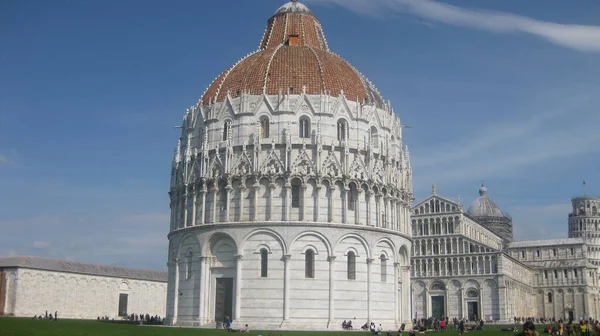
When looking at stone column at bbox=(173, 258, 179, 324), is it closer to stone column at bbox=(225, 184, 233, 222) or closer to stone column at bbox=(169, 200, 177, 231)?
stone column at bbox=(169, 200, 177, 231)

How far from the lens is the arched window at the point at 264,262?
48938 millimetres

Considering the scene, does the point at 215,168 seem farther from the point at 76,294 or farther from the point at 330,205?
the point at 76,294

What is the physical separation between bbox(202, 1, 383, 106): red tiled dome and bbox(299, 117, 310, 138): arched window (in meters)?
2.56

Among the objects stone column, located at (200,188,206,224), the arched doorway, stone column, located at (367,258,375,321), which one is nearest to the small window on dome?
stone column, located at (200,188,206,224)

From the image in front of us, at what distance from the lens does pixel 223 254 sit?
166ft

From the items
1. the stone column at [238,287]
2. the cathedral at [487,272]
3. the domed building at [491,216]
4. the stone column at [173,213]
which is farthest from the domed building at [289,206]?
the domed building at [491,216]

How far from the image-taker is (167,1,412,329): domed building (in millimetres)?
48812

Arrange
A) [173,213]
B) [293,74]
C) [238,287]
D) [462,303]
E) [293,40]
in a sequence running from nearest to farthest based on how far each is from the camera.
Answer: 1. [238,287]
2. [293,74]
3. [173,213]
4. [293,40]
5. [462,303]

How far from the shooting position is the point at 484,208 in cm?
12738

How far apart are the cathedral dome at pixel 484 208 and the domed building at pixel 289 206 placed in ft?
243

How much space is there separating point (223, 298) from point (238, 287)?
1.96 m

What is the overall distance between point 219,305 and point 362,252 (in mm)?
11086

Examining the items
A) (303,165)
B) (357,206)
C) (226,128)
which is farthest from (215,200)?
(357,206)

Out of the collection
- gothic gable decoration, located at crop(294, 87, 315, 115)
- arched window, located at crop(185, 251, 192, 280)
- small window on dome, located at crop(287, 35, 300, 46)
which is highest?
small window on dome, located at crop(287, 35, 300, 46)
